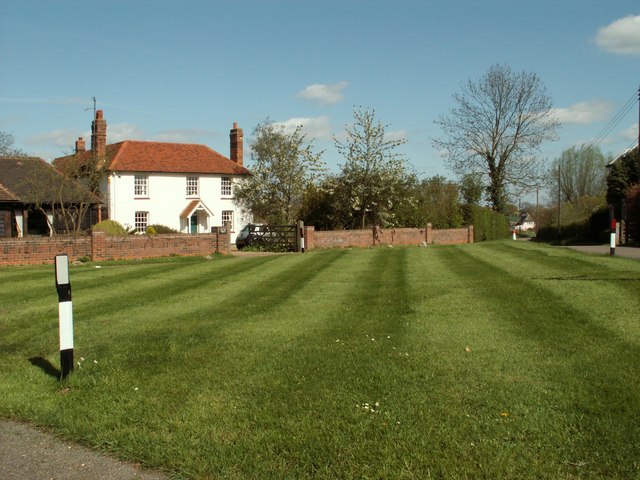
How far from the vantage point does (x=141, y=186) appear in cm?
4444

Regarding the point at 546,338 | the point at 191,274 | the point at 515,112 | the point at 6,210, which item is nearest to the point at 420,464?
the point at 546,338

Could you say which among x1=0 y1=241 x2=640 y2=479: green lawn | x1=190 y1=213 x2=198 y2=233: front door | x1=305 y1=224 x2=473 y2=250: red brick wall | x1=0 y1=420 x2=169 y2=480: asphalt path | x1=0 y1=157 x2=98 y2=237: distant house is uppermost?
x1=0 y1=157 x2=98 y2=237: distant house

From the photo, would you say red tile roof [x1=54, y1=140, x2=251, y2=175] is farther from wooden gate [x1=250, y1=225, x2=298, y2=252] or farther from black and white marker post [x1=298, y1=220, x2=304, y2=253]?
black and white marker post [x1=298, y1=220, x2=304, y2=253]

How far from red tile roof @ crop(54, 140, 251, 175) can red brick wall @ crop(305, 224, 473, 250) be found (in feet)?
48.3

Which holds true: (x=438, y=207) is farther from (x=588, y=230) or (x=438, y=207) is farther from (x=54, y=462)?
(x=54, y=462)

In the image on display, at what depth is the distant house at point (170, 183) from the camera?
43.1 meters

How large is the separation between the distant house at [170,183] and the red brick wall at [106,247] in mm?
16261

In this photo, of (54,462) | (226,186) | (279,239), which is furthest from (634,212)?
(54,462)

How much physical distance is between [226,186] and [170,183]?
15.2 ft

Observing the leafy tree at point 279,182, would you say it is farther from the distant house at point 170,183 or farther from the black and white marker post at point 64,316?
the black and white marker post at point 64,316

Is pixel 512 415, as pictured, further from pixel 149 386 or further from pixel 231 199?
pixel 231 199

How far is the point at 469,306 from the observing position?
9.72m

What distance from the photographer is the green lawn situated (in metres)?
4.02

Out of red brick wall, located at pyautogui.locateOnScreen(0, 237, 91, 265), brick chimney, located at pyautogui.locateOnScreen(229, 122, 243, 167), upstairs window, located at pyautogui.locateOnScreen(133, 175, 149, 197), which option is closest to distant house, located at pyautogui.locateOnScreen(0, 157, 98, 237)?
red brick wall, located at pyautogui.locateOnScreen(0, 237, 91, 265)
